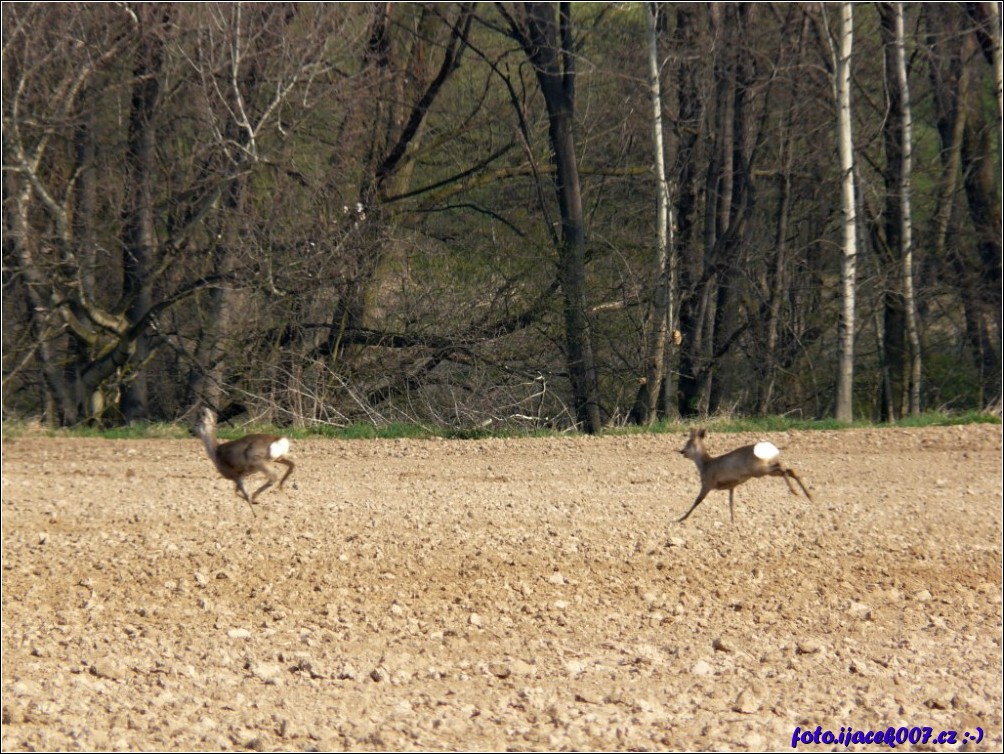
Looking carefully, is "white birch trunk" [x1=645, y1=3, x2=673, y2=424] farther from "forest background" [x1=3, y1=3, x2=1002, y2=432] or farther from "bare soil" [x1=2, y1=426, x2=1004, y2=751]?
"bare soil" [x1=2, y1=426, x2=1004, y2=751]

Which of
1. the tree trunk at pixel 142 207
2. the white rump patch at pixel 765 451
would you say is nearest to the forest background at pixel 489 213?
the tree trunk at pixel 142 207

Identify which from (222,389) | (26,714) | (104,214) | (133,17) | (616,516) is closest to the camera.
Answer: (26,714)

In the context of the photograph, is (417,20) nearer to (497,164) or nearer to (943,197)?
(497,164)

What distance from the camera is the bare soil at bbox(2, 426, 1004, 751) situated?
19.8ft

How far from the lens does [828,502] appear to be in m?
10.1

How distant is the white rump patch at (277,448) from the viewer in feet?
16.0

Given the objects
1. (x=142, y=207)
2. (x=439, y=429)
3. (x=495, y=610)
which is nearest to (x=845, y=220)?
(x=439, y=429)

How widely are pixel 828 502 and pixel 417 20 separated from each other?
43.8ft

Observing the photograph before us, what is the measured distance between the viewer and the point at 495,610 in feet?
24.8

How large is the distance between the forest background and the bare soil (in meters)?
3.92

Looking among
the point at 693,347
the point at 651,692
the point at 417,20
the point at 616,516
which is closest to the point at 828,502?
the point at 616,516

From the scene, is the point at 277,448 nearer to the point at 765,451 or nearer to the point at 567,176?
the point at 765,451

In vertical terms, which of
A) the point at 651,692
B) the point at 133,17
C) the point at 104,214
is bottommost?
the point at 651,692

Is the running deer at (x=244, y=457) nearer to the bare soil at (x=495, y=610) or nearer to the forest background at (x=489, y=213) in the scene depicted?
the bare soil at (x=495, y=610)
